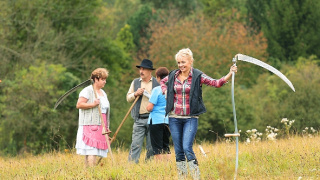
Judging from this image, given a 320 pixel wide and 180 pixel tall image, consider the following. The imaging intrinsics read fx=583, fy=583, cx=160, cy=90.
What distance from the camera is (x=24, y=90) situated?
89.1 ft

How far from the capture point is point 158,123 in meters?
9.13

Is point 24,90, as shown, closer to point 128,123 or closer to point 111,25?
point 128,123

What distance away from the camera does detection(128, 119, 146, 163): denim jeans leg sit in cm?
947

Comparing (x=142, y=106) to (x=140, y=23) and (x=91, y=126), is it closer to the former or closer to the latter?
(x=91, y=126)

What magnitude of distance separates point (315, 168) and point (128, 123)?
1925 centimetres

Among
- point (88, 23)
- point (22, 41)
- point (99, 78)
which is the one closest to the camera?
point (99, 78)

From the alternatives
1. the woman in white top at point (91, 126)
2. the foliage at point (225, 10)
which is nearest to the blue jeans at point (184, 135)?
the woman in white top at point (91, 126)

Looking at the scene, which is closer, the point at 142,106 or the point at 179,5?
the point at 142,106

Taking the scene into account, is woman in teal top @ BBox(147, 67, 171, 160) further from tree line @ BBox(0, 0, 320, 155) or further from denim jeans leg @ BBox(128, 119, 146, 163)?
tree line @ BBox(0, 0, 320, 155)

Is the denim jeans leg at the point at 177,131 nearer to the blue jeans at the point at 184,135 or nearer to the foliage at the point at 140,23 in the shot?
the blue jeans at the point at 184,135

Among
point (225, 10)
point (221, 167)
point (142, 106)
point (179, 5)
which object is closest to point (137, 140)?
point (142, 106)

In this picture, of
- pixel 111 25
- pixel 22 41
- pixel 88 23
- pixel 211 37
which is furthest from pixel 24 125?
pixel 211 37

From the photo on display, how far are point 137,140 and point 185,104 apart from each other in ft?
8.18

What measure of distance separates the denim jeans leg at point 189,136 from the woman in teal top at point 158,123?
1.84 m
